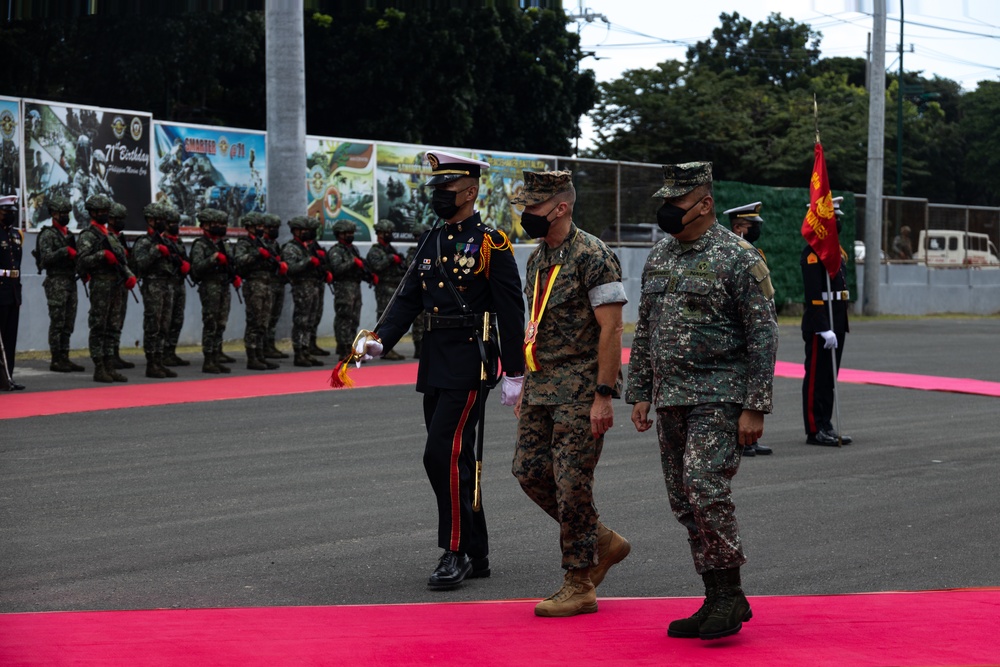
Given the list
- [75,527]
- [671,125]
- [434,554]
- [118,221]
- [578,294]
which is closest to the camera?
[578,294]

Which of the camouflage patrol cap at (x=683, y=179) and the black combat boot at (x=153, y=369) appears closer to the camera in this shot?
the camouflage patrol cap at (x=683, y=179)

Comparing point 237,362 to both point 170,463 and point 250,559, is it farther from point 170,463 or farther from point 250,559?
point 250,559

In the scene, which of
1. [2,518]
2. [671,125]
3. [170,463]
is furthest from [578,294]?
[671,125]

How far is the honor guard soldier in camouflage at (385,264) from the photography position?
20953mm

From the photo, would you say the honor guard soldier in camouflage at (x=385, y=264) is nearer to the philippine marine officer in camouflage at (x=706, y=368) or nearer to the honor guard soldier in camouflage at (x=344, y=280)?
the honor guard soldier in camouflage at (x=344, y=280)

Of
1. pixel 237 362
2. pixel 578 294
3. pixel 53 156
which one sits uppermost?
pixel 53 156

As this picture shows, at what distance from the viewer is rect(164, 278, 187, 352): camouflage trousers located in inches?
711

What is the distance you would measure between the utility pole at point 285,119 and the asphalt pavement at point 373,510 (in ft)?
25.8

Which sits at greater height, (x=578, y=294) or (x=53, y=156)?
(x=53, y=156)

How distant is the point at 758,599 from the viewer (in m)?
6.41

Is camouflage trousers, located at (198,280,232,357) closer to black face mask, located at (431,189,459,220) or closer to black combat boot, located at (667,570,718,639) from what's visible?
black face mask, located at (431,189,459,220)

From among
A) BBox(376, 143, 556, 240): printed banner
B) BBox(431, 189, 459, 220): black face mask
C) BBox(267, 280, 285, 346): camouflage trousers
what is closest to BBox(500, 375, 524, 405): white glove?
BBox(431, 189, 459, 220): black face mask

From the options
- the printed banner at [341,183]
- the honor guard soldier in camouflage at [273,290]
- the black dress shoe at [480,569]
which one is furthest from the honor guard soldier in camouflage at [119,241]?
the black dress shoe at [480,569]

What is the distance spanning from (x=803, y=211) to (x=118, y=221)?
21.8 metres
